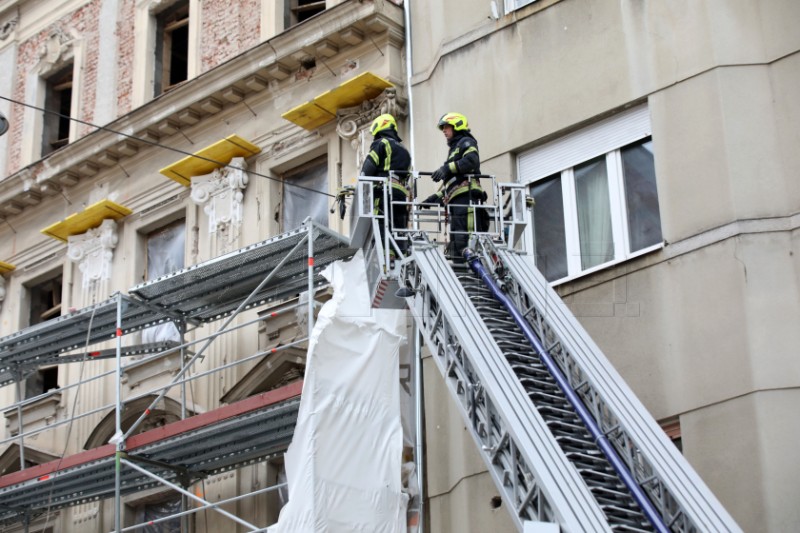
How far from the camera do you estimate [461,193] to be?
51.3 feet

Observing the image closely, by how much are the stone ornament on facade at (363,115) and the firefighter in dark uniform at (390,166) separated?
2.33 meters

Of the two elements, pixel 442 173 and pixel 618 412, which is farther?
pixel 442 173

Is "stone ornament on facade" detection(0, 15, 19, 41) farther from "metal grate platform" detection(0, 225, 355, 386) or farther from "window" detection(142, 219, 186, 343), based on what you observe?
"metal grate platform" detection(0, 225, 355, 386)

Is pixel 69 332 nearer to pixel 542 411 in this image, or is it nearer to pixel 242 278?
pixel 242 278

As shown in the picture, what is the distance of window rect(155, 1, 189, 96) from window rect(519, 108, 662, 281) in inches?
304

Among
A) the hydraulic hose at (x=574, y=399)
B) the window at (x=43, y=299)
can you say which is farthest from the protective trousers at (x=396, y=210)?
the window at (x=43, y=299)

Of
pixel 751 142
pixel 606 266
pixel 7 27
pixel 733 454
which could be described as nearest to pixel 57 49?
pixel 7 27

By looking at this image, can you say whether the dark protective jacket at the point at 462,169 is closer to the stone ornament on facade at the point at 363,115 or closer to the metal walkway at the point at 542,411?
the metal walkway at the point at 542,411

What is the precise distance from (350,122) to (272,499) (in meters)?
4.63

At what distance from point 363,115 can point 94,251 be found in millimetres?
5133

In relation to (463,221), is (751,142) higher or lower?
higher

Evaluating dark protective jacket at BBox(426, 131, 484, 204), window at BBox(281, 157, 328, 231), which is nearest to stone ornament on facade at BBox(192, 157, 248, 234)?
window at BBox(281, 157, 328, 231)

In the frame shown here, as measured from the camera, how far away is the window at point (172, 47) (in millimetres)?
23469

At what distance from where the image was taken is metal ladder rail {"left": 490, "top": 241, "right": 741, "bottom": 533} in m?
12.1
